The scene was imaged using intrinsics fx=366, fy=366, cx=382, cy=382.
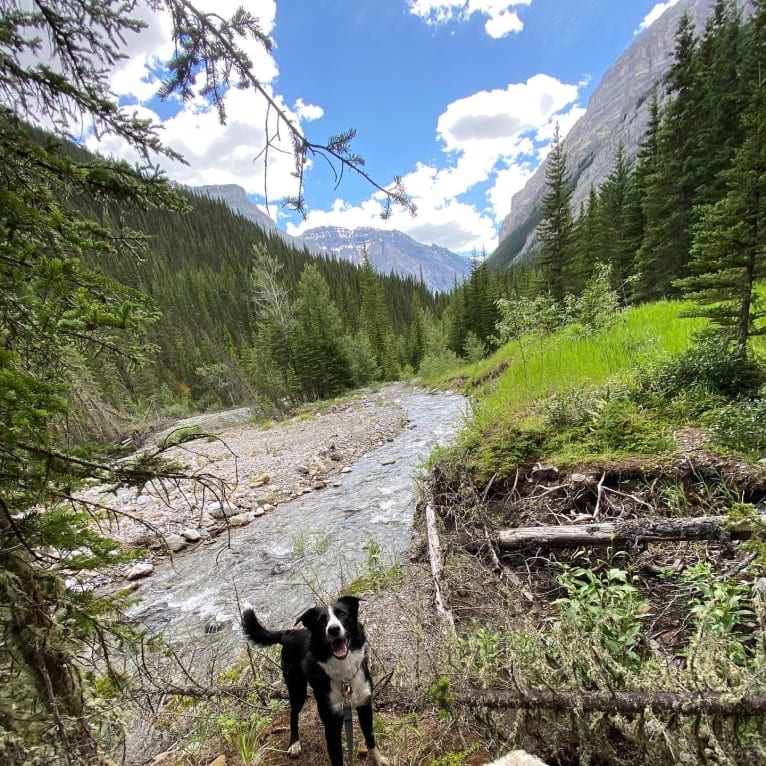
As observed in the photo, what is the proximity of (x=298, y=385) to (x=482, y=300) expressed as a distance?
2221cm

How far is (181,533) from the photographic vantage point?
26.3 feet

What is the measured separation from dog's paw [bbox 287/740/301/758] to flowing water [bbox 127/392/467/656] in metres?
1.16

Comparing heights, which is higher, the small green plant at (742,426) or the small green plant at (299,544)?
the small green plant at (742,426)

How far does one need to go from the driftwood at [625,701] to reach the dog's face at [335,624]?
693mm

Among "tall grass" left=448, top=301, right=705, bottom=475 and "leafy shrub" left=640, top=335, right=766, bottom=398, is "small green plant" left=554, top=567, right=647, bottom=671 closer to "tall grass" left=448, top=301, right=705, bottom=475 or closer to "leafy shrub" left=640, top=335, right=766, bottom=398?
"tall grass" left=448, top=301, right=705, bottom=475

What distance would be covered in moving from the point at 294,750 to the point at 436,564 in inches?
72.2

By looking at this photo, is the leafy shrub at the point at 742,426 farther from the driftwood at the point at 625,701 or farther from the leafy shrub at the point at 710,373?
the driftwood at the point at 625,701

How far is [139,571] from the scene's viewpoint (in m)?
6.70

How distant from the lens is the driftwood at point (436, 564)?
9.80 ft

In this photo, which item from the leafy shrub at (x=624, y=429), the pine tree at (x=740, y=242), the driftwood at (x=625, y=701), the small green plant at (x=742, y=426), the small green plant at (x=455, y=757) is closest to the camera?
the driftwood at (x=625, y=701)

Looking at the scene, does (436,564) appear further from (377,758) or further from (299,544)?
(299,544)

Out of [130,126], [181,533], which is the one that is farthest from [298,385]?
[130,126]

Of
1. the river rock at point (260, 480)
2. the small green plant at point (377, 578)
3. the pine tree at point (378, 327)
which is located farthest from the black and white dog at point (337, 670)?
the pine tree at point (378, 327)

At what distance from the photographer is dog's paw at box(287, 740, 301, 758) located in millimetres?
2527
